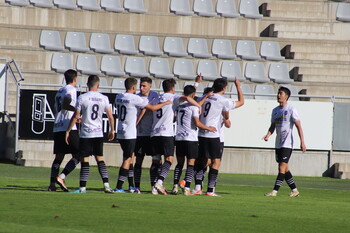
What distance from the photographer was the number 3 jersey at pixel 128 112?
1437 centimetres

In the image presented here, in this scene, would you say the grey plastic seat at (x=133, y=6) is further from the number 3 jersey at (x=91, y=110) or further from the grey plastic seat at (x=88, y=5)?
the number 3 jersey at (x=91, y=110)

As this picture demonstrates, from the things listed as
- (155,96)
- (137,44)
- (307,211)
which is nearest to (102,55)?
(137,44)

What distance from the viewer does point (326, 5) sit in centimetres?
3134

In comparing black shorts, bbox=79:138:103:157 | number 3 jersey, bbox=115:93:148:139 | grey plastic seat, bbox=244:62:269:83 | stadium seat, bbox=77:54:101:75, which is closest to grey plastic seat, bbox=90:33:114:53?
stadium seat, bbox=77:54:101:75

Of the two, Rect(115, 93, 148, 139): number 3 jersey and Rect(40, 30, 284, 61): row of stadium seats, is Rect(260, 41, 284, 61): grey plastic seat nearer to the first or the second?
Rect(40, 30, 284, 61): row of stadium seats

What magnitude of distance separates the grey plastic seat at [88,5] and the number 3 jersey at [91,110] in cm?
1540

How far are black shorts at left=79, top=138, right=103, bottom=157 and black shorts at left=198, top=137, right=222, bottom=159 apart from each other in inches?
76.0

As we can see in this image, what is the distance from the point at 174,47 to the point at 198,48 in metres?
0.81

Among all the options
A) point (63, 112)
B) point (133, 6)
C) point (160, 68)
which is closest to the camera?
point (63, 112)

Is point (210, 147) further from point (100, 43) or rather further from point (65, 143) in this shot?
point (100, 43)

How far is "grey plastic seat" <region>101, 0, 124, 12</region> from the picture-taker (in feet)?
96.0

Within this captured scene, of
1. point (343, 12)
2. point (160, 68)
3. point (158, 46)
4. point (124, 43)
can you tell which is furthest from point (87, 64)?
Result: point (343, 12)

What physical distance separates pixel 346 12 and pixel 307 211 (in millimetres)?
20042

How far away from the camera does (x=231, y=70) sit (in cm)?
2789
